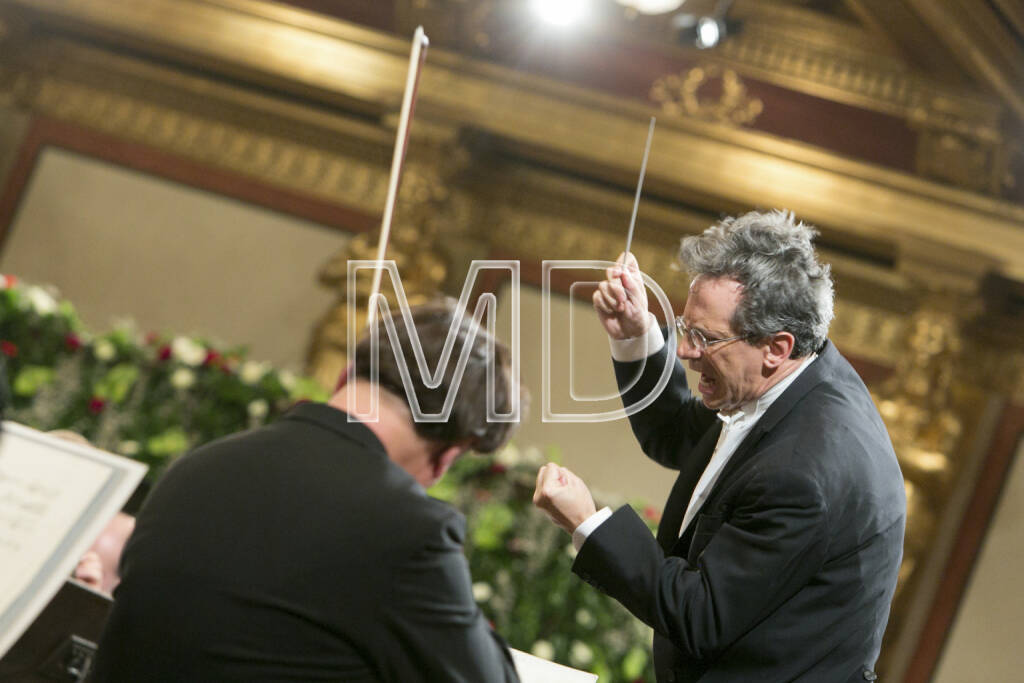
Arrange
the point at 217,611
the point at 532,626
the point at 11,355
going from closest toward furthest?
the point at 217,611, the point at 532,626, the point at 11,355

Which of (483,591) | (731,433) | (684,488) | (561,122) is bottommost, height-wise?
(483,591)

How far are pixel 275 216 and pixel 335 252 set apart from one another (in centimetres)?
31

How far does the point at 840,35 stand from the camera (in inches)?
180

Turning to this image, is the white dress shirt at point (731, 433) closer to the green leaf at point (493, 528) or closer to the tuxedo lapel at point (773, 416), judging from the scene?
the tuxedo lapel at point (773, 416)

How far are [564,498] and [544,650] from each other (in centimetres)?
174

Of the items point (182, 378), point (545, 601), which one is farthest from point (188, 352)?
point (545, 601)

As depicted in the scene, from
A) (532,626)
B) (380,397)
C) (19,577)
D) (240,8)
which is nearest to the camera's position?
(380,397)

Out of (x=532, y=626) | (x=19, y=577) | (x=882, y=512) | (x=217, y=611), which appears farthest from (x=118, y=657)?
(x=532, y=626)

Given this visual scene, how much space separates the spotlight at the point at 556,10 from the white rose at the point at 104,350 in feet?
6.47

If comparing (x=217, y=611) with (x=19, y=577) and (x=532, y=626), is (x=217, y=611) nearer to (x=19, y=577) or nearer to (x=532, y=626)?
(x=19, y=577)

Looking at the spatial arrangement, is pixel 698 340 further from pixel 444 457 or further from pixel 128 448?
pixel 128 448

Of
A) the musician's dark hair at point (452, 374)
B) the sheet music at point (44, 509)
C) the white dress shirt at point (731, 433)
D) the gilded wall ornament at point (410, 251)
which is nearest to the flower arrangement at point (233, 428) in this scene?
the gilded wall ornament at point (410, 251)

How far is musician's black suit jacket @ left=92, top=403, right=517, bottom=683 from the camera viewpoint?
129cm

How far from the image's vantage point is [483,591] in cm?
326
